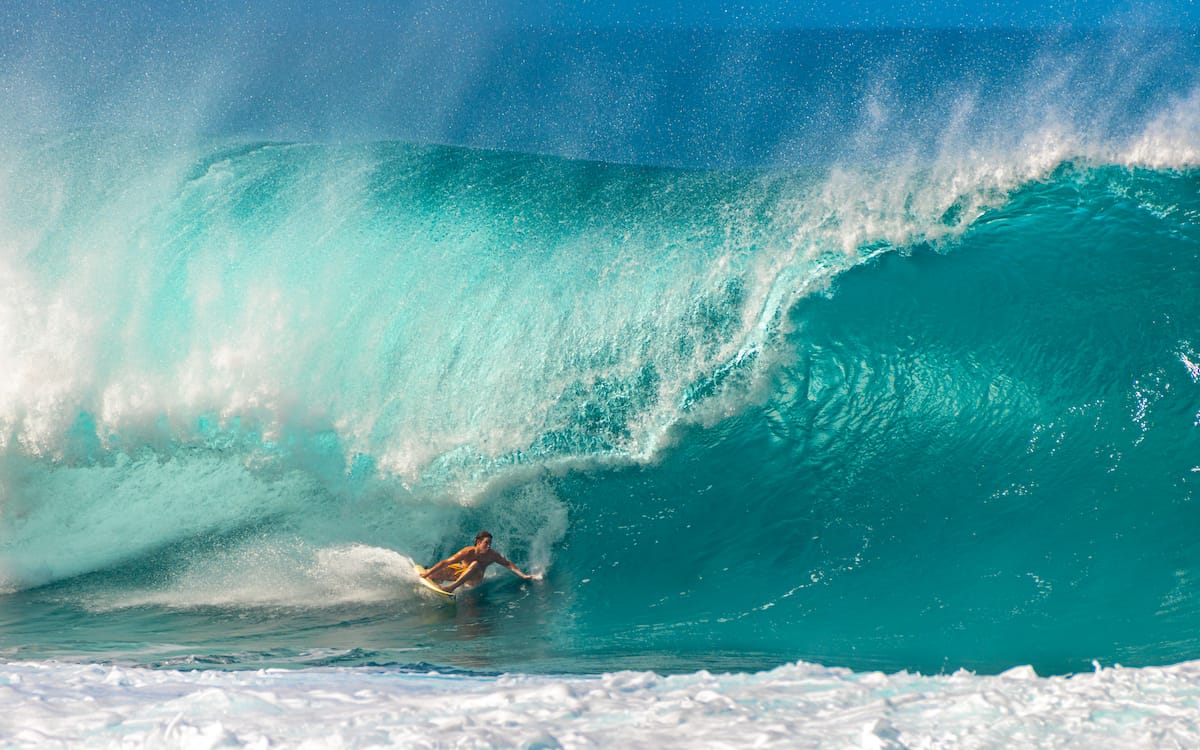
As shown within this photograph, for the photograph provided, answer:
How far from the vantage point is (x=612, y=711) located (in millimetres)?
3705

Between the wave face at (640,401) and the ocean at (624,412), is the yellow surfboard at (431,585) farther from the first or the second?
the wave face at (640,401)

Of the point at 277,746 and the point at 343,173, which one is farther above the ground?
the point at 343,173

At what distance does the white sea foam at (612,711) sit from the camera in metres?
3.38

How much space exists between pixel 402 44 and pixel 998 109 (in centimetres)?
869

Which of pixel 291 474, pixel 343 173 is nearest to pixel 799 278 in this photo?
pixel 291 474

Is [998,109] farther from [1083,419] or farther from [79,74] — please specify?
[79,74]

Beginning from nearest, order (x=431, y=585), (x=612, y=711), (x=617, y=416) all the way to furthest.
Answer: (x=612, y=711) < (x=431, y=585) < (x=617, y=416)

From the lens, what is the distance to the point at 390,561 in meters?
7.08

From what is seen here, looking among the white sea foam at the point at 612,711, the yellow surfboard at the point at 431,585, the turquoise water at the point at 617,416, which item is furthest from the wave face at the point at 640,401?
the white sea foam at the point at 612,711

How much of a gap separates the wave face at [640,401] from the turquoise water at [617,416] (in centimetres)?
3

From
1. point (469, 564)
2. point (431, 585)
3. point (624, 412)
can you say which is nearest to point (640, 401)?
point (624, 412)

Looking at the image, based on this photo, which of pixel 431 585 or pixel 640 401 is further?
pixel 640 401

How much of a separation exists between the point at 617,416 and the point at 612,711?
14.5 ft

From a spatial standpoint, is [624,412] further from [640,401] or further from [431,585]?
[431,585]
